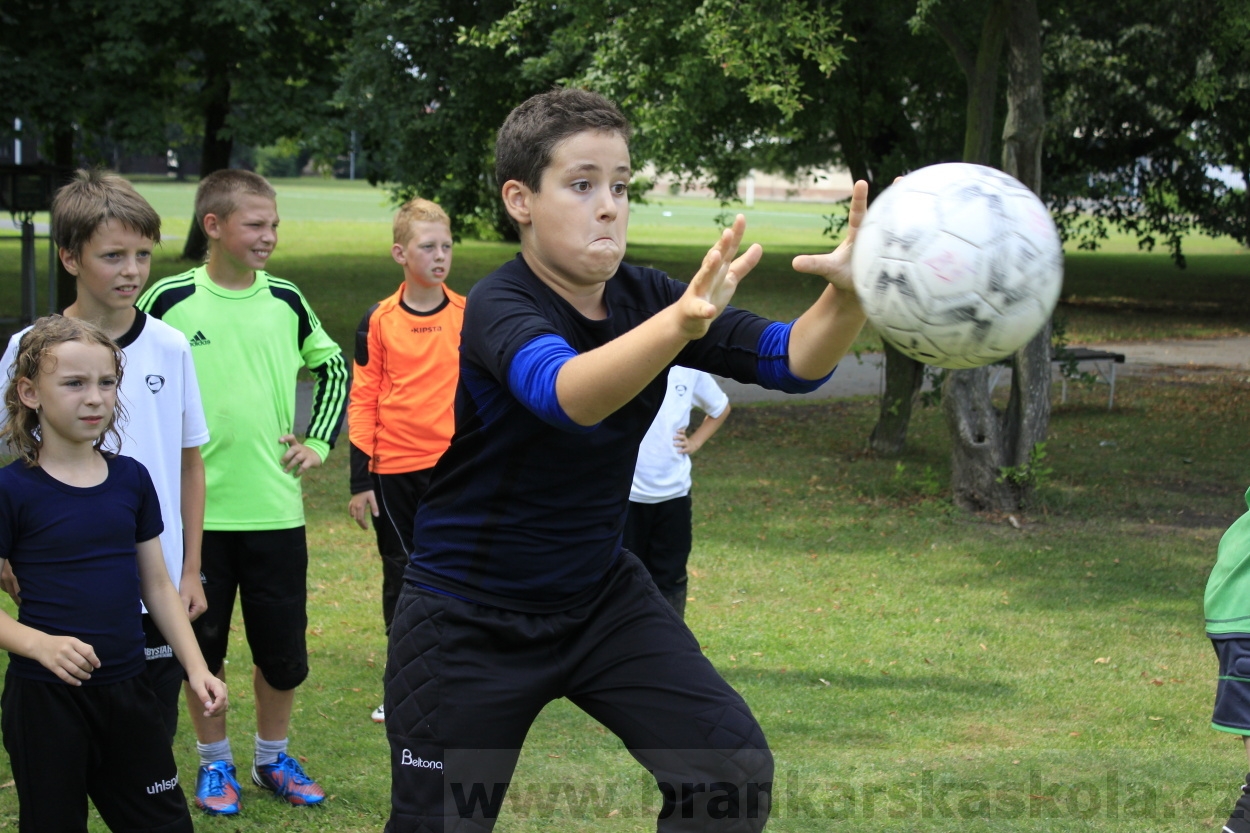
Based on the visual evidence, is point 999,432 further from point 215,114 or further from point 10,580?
point 215,114

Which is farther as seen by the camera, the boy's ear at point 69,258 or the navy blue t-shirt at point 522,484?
the boy's ear at point 69,258

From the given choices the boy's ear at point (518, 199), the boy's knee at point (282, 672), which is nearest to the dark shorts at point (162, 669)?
the boy's knee at point (282, 672)

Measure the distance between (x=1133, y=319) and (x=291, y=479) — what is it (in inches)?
846

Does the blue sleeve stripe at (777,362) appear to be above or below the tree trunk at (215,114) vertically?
below

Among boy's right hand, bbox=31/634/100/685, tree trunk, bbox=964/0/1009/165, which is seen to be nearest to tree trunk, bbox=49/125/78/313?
tree trunk, bbox=964/0/1009/165

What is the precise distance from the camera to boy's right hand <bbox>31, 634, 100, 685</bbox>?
303cm

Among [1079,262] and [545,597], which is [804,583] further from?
[1079,262]

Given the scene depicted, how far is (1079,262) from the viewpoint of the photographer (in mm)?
34906

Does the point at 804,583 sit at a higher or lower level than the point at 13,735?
lower

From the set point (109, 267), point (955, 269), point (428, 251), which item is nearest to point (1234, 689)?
point (955, 269)

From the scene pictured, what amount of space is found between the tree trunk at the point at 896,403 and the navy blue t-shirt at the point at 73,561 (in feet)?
28.5

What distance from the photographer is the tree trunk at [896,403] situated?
11445mm

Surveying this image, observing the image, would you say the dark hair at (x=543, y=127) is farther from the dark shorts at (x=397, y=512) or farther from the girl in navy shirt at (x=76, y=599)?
the dark shorts at (x=397, y=512)

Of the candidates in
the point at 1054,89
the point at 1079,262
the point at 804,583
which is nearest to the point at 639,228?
the point at 1079,262
